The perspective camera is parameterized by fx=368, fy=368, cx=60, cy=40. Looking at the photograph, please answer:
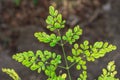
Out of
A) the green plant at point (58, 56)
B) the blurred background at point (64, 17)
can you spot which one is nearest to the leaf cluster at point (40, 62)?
the green plant at point (58, 56)

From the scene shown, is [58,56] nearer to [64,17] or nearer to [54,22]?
→ [54,22]

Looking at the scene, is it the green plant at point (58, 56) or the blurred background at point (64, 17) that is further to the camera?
the blurred background at point (64, 17)

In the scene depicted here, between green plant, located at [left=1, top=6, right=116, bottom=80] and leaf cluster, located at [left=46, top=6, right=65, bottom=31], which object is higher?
leaf cluster, located at [left=46, top=6, right=65, bottom=31]

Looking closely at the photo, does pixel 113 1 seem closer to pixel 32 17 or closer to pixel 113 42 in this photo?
pixel 32 17

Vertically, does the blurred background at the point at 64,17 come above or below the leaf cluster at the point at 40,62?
above

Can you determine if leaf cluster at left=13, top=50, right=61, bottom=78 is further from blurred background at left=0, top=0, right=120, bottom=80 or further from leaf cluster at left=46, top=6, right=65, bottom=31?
blurred background at left=0, top=0, right=120, bottom=80

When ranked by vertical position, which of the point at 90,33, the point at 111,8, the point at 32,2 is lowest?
the point at 90,33

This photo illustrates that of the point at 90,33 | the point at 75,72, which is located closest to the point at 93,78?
the point at 75,72

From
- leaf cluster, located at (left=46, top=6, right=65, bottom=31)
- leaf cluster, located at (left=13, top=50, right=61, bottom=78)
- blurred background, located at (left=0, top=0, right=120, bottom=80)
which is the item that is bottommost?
leaf cluster, located at (left=13, top=50, right=61, bottom=78)

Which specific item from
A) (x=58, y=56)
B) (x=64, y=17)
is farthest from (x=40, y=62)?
(x=64, y=17)

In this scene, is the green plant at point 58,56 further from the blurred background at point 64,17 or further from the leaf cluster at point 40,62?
the blurred background at point 64,17

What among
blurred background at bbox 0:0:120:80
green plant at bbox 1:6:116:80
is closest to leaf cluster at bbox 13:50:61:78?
green plant at bbox 1:6:116:80
